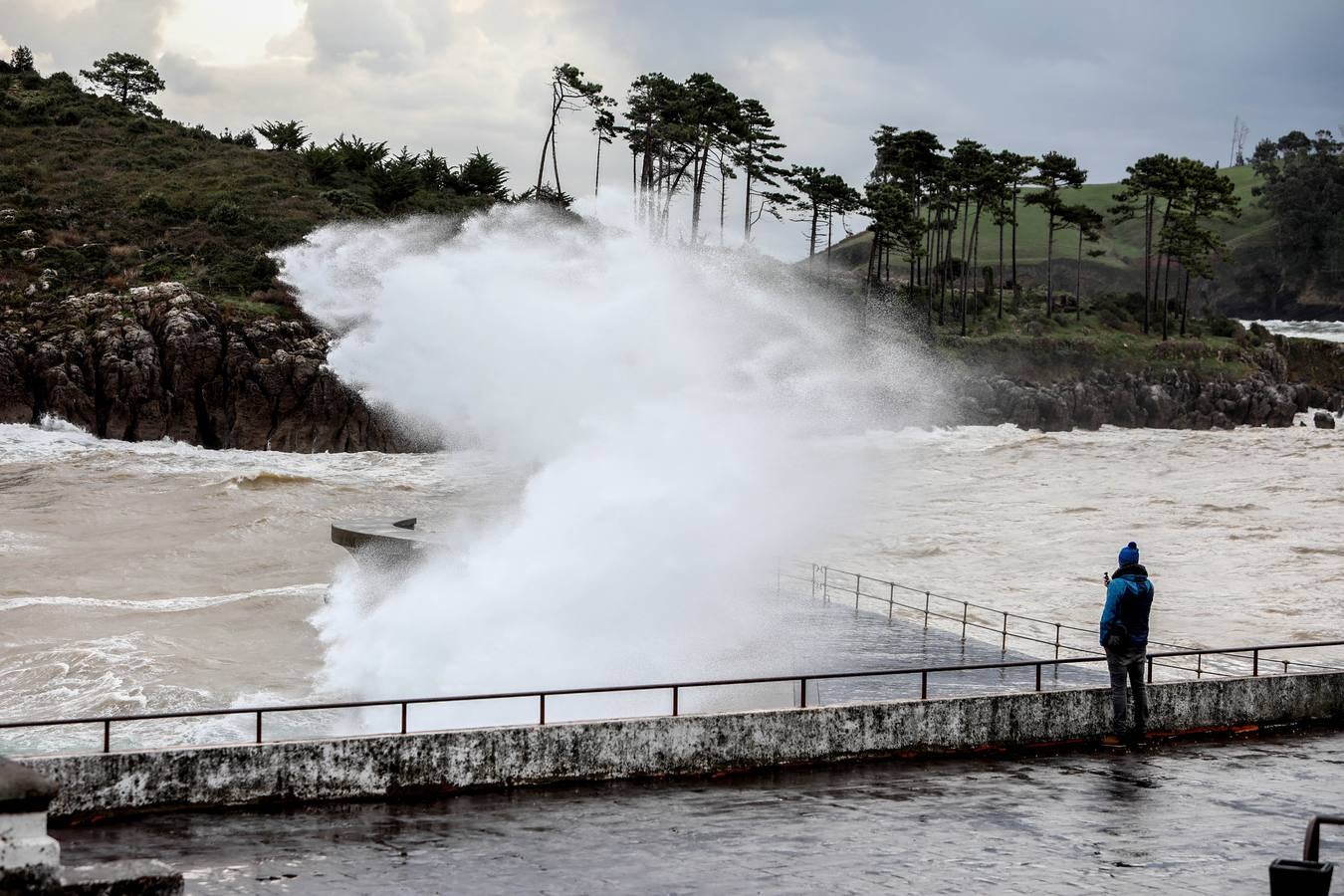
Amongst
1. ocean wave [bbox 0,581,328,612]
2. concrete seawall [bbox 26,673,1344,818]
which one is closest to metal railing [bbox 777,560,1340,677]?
concrete seawall [bbox 26,673,1344,818]

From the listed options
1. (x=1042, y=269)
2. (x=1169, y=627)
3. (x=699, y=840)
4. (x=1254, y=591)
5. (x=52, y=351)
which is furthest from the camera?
(x=1042, y=269)

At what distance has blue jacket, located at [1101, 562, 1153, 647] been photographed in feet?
36.3

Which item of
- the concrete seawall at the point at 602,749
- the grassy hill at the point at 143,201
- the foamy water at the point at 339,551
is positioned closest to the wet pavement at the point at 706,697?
the foamy water at the point at 339,551

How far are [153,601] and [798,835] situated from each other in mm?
19915

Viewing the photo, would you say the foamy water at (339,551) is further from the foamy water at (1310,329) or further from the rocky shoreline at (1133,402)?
the foamy water at (1310,329)

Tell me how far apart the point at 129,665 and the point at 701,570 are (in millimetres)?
10156

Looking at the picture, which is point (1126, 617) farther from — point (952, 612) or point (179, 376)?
point (179, 376)

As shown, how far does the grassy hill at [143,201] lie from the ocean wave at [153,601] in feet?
114

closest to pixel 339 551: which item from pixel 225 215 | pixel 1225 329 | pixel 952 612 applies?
pixel 952 612

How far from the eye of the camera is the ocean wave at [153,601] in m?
24.0

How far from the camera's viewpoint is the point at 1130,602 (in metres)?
A: 11.1

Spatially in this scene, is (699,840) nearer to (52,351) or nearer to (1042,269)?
(52,351)

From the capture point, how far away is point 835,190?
9519 cm

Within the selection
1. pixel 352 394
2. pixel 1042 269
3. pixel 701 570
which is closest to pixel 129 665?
pixel 701 570
